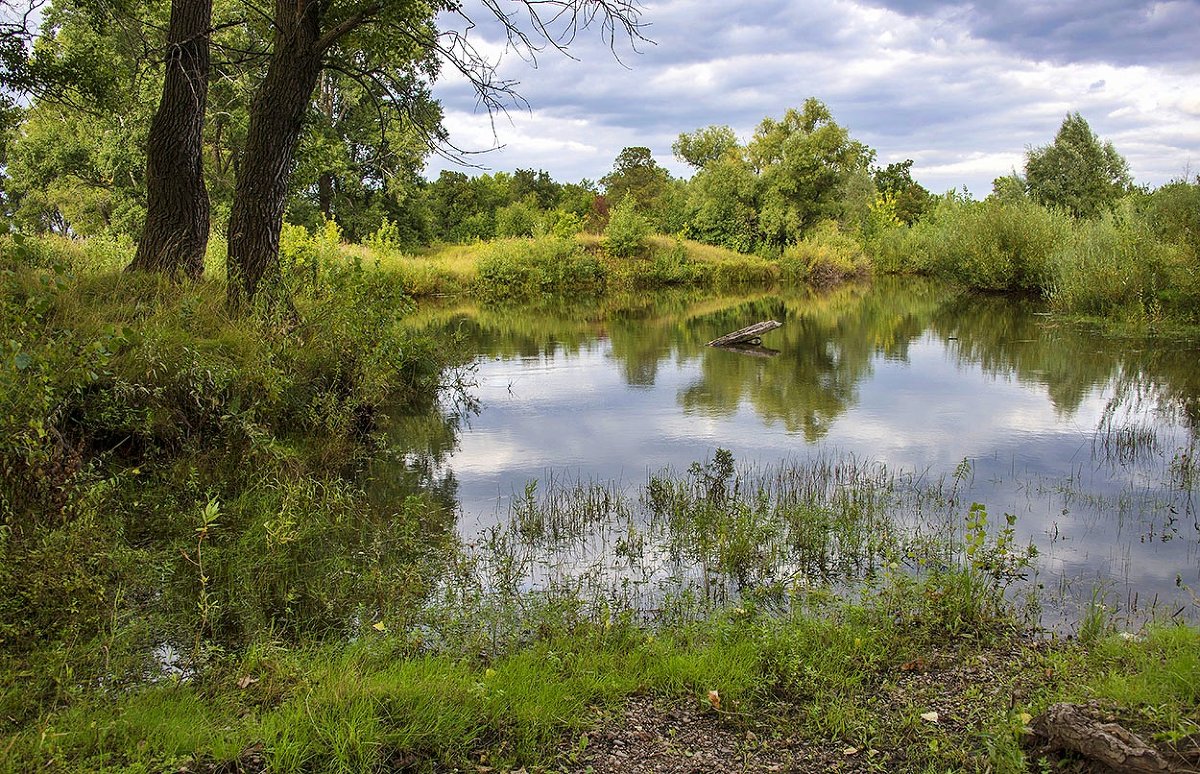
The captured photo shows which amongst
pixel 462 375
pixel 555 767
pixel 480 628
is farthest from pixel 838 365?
pixel 555 767

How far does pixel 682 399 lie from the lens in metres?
13.6

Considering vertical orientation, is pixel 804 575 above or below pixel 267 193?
below

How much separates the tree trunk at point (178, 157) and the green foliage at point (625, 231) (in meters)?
31.3

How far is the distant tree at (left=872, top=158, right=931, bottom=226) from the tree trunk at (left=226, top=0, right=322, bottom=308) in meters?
75.3

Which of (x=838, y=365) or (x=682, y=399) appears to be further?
(x=838, y=365)

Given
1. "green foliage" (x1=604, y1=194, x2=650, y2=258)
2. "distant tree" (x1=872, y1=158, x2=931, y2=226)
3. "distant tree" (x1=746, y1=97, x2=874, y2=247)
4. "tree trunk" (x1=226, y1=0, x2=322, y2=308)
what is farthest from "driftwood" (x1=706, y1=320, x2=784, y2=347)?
"distant tree" (x1=872, y1=158, x2=931, y2=226)

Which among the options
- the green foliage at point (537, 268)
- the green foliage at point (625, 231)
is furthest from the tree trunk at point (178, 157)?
the green foliage at point (625, 231)

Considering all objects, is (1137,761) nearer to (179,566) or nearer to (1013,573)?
(1013,573)

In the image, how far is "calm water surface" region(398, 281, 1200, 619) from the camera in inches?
286

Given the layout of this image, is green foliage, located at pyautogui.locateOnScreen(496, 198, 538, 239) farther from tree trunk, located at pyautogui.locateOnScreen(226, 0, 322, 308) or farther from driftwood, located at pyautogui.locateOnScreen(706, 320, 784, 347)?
tree trunk, located at pyautogui.locateOnScreen(226, 0, 322, 308)

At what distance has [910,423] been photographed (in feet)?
38.4

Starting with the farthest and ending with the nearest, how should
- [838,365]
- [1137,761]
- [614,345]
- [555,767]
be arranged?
[614,345] → [838,365] → [555,767] → [1137,761]

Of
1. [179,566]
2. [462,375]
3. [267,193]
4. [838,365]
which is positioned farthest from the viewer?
[838,365]

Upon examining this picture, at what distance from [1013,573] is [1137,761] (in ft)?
10.4
